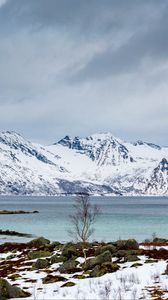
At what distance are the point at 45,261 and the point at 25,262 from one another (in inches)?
177

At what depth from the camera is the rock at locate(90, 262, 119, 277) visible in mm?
26047

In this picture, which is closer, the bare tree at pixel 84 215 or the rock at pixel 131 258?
the rock at pixel 131 258

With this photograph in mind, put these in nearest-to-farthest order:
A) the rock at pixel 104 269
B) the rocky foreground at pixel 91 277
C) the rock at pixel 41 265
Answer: the rocky foreground at pixel 91 277
the rock at pixel 104 269
the rock at pixel 41 265

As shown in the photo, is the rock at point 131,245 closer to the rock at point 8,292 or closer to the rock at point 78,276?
the rock at point 78,276

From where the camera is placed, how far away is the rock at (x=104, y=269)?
26047mm

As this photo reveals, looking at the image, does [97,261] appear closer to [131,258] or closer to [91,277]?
[131,258]

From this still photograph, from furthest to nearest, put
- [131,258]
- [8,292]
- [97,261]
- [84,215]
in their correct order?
[84,215] < [131,258] < [97,261] < [8,292]

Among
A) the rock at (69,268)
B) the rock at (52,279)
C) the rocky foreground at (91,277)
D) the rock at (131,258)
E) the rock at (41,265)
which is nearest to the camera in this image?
the rocky foreground at (91,277)

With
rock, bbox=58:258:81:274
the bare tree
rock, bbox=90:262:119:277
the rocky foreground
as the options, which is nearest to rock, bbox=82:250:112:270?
the rocky foreground

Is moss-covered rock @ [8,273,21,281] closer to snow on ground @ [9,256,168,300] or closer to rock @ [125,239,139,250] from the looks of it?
snow on ground @ [9,256,168,300]

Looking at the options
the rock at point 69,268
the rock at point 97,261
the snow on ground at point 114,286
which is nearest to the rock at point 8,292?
the snow on ground at point 114,286

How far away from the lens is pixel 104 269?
26703mm

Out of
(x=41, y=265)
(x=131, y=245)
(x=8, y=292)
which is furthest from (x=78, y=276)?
(x=131, y=245)

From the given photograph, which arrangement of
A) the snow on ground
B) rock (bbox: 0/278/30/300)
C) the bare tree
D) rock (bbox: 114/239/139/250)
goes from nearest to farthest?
the snow on ground, rock (bbox: 0/278/30/300), rock (bbox: 114/239/139/250), the bare tree
